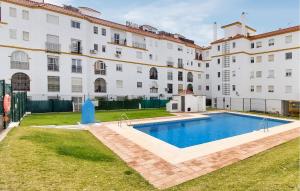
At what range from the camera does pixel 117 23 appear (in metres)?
43.4

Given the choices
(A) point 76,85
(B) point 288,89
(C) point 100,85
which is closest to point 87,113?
(A) point 76,85

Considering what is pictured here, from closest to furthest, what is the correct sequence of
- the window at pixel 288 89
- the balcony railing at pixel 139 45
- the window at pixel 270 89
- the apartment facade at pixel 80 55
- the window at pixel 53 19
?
the apartment facade at pixel 80 55 → the window at pixel 53 19 → the window at pixel 288 89 → the window at pixel 270 89 → the balcony railing at pixel 139 45

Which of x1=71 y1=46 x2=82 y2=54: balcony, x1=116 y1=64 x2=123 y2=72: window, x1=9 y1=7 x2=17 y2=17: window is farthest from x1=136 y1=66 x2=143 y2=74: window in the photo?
x1=9 y1=7 x2=17 y2=17: window

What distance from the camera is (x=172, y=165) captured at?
9.31 m

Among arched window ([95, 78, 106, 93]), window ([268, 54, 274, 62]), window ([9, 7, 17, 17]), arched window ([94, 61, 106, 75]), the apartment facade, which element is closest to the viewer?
window ([9, 7, 17, 17])

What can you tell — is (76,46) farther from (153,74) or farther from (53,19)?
(153,74)

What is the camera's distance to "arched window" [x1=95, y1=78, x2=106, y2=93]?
3872cm

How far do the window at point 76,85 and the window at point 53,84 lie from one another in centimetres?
234

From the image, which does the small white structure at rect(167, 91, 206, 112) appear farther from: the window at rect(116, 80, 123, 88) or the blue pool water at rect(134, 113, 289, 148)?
the window at rect(116, 80, 123, 88)

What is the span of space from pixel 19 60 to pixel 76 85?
8.78 m

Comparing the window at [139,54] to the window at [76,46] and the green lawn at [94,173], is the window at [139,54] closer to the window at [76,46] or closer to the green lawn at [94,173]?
the window at [76,46]

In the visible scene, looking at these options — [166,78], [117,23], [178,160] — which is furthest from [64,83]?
[178,160]

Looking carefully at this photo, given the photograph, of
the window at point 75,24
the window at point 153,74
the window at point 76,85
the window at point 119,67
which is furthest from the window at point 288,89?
the window at point 75,24

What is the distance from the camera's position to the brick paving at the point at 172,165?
794 cm
